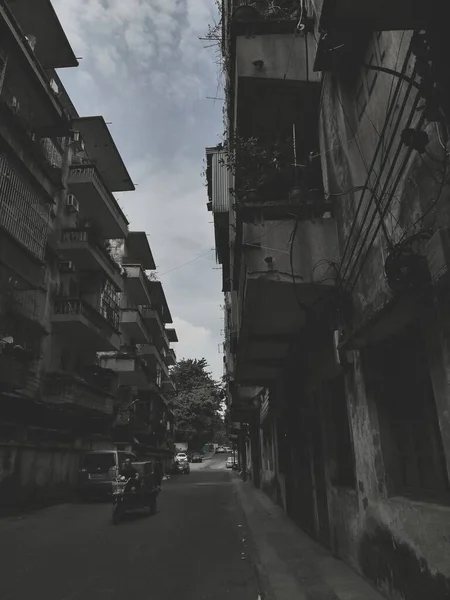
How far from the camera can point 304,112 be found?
764 centimetres

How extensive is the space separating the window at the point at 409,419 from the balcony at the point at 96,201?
740 inches

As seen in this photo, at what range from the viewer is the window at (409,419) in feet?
15.1

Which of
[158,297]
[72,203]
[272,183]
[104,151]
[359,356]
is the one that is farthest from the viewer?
[158,297]

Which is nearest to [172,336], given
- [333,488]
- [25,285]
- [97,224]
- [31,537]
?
[97,224]

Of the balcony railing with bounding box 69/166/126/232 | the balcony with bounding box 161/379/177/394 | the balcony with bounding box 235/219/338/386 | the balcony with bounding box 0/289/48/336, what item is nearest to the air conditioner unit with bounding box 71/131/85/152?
the balcony railing with bounding box 69/166/126/232

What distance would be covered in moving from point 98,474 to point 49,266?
29.6 ft

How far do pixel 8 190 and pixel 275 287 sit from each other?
34.0 feet

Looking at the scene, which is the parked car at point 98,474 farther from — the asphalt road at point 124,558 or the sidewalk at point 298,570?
the sidewalk at point 298,570

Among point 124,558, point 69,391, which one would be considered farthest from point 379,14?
point 69,391

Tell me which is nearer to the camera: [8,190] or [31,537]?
[31,537]

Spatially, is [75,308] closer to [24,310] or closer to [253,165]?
[24,310]

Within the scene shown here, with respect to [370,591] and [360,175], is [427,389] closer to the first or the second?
[370,591]

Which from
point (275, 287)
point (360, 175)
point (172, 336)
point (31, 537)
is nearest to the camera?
point (360, 175)

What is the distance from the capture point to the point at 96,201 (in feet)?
71.6
